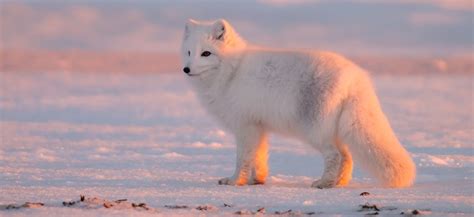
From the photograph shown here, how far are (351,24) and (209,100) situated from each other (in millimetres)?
20742

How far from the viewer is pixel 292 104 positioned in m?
6.16

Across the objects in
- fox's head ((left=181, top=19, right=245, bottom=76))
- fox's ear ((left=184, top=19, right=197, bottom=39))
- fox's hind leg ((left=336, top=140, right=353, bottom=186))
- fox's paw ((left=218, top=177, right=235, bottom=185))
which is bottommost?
fox's paw ((left=218, top=177, right=235, bottom=185))

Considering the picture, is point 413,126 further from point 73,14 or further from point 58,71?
point 73,14

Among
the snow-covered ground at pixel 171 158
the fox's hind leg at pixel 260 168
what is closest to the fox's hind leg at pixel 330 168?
the snow-covered ground at pixel 171 158

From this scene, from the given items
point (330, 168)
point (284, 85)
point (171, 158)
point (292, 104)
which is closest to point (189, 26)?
point (284, 85)

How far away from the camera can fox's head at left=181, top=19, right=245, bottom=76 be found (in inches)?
259

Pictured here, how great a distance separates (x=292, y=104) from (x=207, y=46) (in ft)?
2.72

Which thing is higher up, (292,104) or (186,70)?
(186,70)

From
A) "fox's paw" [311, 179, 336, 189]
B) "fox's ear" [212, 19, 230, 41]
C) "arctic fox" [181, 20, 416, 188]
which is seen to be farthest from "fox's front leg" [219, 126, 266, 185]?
Result: "fox's ear" [212, 19, 230, 41]

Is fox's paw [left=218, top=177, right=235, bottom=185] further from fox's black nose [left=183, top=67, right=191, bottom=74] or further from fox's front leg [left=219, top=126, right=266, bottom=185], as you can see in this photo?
fox's black nose [left=183, top=67, right=191, bottom=74]

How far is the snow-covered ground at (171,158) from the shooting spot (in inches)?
206

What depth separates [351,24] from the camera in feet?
88.8

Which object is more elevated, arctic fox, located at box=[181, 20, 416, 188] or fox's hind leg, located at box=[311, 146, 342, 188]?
arctic fox, located at box=[181, 20, 416, 188]

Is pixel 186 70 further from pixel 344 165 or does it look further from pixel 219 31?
pixel 344 165
